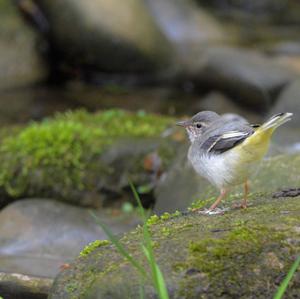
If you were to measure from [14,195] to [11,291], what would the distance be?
10.4 ft

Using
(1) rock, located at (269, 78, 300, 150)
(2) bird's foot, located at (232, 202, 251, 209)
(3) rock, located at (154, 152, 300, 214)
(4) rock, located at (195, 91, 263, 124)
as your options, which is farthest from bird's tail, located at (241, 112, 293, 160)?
(4) rock, located at (195, 91, 263, 124)

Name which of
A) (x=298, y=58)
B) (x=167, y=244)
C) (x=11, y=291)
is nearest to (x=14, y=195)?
(x=11, y=291)

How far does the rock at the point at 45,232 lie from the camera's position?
23.2ft

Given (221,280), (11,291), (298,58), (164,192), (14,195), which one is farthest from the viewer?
(298,58)

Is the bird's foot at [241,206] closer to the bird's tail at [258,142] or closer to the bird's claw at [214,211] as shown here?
the bird's claw at [214,211]

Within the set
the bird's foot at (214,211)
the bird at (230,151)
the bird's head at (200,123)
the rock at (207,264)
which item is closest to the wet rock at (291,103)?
the bird's head at (200,123)

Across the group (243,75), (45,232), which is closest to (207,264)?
(45,232)

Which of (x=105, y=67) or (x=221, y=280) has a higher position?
(x=221, y=280)

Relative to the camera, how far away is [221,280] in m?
3.86

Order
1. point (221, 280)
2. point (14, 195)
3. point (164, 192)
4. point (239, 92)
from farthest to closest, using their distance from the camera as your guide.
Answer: point (239, 92)
point (14, 195)
point (164, 192)
point (221, 280)

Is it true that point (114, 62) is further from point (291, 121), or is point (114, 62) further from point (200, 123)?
point (200, 123)

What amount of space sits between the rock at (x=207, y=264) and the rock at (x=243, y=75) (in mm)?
7503

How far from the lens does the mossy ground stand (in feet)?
27.6

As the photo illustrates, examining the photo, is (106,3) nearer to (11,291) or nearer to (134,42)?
(134,42)
